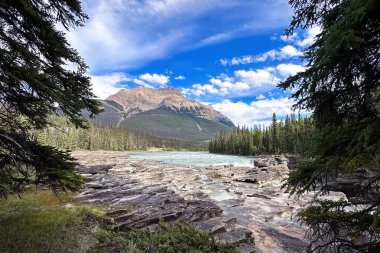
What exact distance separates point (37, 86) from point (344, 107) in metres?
6.56

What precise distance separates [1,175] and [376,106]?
8387 mm

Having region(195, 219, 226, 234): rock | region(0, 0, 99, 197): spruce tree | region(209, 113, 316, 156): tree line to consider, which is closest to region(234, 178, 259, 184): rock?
region(195, 219, 226, 234): rock

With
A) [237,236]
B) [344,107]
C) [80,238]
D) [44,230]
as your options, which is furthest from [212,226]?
[344,107]

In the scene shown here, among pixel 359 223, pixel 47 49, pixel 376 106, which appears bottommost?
pixel 359 223

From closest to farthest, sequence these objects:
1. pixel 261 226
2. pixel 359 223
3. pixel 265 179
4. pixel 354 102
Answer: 1. pixel 359 223
2. pixel 354 102
3. pixel 261 226
4. pixel 265 179

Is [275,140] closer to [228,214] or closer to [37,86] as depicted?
[228,214]

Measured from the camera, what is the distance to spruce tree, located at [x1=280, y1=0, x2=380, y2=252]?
154 inches

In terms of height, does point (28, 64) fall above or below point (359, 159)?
above

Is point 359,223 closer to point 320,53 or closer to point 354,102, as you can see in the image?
point 354,102

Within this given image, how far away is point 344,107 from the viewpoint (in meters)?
5.62

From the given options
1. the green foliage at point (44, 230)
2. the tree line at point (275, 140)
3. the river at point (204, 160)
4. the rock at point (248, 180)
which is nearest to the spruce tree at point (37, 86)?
the green foliage at point (44, 230)

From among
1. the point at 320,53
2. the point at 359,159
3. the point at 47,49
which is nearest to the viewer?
the point at 359,159

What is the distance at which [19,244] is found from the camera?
→ 6.99m

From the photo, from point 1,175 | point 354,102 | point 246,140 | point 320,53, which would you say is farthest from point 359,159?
point 246,140
